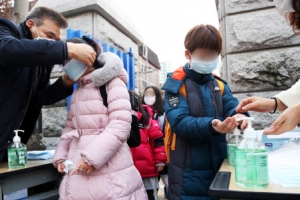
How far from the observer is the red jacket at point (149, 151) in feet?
8.51

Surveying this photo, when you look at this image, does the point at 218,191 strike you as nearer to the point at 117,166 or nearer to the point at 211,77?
the point at 117,166

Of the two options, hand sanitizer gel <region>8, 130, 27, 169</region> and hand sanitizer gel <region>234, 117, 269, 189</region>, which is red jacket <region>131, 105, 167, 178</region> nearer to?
hand sanitizer gel <region>8, 130, 27, 169</region>

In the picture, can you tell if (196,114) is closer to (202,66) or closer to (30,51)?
(202,66)

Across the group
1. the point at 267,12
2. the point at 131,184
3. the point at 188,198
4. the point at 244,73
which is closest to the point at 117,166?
the point at 131,184

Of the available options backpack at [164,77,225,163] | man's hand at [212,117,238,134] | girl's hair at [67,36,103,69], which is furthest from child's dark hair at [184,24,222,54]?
girl's hair at [67,36,103,69]

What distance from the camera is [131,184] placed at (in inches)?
59.3

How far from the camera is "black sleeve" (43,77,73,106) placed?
2.00m

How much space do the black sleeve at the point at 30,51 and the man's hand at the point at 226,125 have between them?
0.96 metres

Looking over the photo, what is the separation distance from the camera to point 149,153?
104 inches

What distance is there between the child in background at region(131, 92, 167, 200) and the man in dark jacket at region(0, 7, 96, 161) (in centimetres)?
95

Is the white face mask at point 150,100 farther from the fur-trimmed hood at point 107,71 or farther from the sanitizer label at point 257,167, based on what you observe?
the sanitizer label at point 257,167

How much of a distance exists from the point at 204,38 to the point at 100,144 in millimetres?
888

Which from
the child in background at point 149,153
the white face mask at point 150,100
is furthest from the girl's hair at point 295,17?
the white face mask at point 150,100

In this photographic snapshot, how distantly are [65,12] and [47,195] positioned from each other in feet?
7.49
